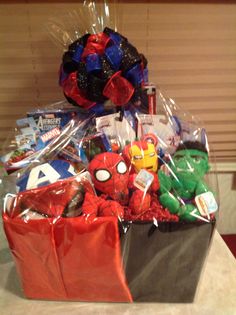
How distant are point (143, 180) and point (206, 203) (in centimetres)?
14

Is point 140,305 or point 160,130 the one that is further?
point 160,130

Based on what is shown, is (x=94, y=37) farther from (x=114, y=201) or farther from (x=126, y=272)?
(x=126, y=272)

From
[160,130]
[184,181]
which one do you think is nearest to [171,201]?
[184,181]

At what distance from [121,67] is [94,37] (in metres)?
0.10

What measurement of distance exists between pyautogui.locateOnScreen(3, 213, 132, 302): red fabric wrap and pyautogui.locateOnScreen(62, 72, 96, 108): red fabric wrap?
1.06 feet

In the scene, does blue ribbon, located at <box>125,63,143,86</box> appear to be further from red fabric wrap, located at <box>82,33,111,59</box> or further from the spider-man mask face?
the spider-man mask face

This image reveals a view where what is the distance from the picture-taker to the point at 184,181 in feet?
2.15

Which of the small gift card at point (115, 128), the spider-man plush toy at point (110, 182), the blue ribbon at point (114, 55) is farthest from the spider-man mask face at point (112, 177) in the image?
the blue ribbon at point (114, 55)

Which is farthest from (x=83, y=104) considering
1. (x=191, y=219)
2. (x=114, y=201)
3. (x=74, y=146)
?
(x=191, y=219)

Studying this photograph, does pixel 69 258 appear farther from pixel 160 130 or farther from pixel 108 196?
pixel 160 130

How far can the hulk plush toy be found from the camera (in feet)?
2.03

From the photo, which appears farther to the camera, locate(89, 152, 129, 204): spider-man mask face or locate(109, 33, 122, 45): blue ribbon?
locate(109, 33, 122, 45): blue ribbon

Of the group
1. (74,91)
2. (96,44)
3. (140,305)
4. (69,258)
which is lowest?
(140,305)

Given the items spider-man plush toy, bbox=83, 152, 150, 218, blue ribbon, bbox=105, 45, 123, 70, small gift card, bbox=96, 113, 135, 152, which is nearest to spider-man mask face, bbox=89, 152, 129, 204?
spider-man plush toy, bbox=83, 152, 150, 218
